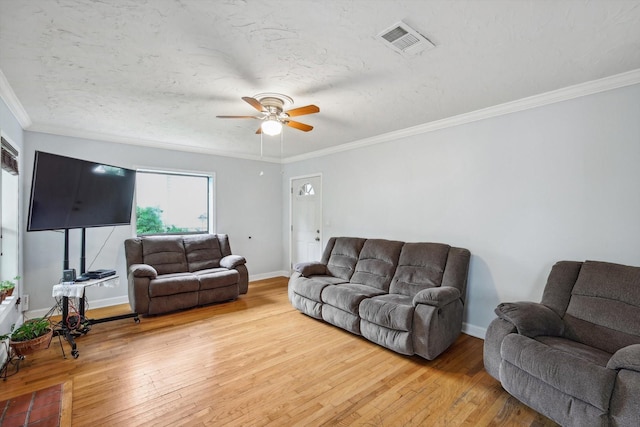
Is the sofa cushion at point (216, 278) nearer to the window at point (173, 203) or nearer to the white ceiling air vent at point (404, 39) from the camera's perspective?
the window at point (173, 203)

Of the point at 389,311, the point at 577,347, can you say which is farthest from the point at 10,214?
the point at 577,347

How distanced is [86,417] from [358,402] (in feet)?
6.21

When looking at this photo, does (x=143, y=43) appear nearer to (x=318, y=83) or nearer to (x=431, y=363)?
(x=318, y=83)

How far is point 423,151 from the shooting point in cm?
389

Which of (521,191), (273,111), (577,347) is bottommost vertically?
(577,347)

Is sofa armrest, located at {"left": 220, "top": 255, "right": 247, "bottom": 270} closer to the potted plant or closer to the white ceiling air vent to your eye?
the potted plant

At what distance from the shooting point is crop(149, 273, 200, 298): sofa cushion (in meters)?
3.83

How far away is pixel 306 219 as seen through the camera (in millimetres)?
5801

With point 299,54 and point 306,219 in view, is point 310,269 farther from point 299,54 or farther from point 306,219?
point 299,54

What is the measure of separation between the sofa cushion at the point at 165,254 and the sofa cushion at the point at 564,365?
430 centimetres

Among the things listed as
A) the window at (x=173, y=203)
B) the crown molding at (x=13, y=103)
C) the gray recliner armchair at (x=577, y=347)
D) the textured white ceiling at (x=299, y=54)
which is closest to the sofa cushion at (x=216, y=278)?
the window at (x=173, y=203)

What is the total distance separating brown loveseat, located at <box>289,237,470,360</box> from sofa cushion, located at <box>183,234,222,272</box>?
61.3 inches

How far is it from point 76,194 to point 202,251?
1.97 meters

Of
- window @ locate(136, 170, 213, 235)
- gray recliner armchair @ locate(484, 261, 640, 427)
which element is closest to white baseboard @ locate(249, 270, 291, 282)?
window @ locate(136, 170, 213, 235)
